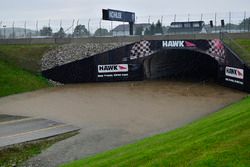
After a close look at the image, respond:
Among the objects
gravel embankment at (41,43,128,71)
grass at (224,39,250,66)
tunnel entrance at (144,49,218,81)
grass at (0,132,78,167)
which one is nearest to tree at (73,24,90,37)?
gravel embankment at (41,43,128,71)

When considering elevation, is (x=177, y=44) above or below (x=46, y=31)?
below

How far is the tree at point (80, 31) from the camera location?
168ft

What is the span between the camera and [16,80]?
35.9 meters

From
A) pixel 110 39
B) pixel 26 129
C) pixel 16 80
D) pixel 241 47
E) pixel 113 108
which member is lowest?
pixel 26 129

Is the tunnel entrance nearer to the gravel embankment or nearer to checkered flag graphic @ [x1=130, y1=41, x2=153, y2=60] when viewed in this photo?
checkered flag graphic @ [x1=130, y1=41, x2=153, y2=60]

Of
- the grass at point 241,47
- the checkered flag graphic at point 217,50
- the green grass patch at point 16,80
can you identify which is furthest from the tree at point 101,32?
the grass at point 241,47

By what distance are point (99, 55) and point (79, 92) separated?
655cm

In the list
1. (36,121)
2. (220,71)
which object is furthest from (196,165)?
(220,71)

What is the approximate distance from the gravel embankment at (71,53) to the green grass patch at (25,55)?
79 centimetres

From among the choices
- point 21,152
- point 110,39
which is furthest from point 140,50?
point 21,152

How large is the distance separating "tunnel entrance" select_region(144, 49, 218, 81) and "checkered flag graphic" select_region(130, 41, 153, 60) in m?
1.20

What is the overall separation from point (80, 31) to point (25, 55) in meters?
11.4

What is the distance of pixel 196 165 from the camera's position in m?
8.05

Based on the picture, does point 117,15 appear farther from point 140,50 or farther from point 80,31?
point 140,50
